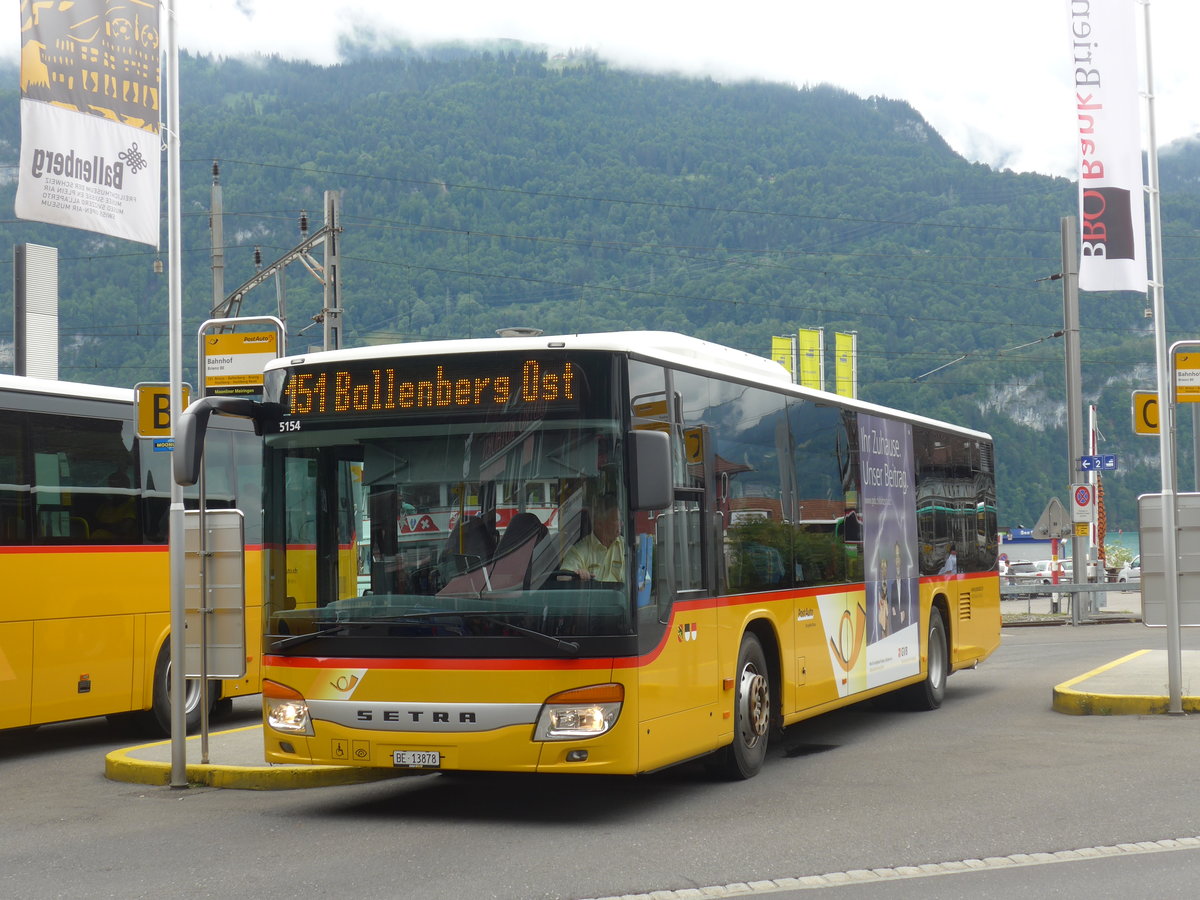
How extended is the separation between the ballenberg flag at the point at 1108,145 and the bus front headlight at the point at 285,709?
991 cm

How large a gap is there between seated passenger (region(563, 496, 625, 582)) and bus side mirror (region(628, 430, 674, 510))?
222mm

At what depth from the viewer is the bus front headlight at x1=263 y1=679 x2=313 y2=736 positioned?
959 cm

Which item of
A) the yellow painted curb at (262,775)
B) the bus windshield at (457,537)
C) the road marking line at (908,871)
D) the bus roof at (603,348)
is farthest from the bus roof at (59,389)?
the road marking line at (908,871)

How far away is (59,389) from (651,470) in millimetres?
6504

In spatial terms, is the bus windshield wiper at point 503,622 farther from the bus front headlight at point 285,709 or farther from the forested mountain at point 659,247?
the forested mountain at point 659,247

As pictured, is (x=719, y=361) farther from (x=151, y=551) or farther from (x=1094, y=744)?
(x=151, y=551)

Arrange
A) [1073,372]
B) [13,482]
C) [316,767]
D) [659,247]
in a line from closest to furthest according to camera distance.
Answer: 1. [316,767]
2. [13,482]
3. [1073,372]
4. [659,247]

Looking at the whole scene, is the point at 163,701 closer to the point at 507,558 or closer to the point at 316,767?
the point at 316,767

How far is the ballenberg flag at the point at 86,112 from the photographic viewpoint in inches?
509

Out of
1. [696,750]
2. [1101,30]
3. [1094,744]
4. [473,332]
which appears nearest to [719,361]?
[696,750]

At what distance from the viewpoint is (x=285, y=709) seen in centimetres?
972

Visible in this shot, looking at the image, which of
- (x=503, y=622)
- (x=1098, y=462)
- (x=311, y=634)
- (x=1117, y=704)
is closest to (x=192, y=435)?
(x=311, y=634)

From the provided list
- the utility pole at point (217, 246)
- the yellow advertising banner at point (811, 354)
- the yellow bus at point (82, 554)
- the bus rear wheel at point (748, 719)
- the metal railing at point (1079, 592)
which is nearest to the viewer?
the bus rear wheel at point (748, 719)

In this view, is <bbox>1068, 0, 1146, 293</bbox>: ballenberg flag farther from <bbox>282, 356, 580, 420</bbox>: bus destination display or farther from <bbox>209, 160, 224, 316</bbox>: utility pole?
<bbox>209, 160, 224, 316</bbox>: utility pole
